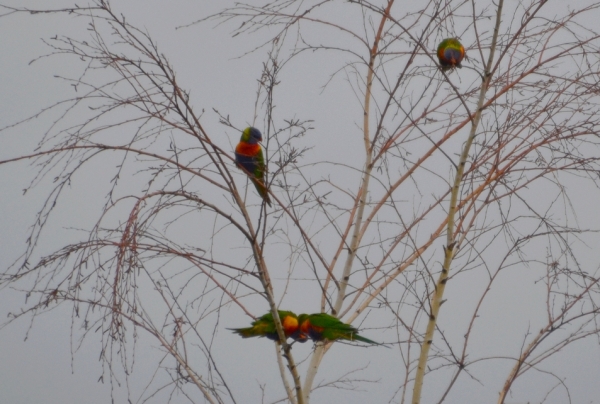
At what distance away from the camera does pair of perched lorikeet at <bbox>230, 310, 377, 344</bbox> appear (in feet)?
11.1

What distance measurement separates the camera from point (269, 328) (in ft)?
11.2

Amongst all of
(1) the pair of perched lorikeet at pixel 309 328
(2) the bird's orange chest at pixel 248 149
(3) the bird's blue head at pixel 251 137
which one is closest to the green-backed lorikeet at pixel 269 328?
(1) the pair of perched lorikeet at pixel 309 328

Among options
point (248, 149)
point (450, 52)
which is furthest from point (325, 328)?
point (450, 52)

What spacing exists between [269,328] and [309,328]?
191mm

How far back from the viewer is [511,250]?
10.6ft

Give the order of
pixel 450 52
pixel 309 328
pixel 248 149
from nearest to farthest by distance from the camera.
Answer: pixel 309 328, pixel 450 52, pixel 248 149

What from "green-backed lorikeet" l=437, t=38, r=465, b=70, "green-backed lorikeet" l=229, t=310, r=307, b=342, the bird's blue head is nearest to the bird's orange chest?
the bird's blue head

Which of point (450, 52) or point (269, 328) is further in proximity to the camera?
point (450, 52)

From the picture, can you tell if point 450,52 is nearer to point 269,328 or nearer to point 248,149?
point 248,149

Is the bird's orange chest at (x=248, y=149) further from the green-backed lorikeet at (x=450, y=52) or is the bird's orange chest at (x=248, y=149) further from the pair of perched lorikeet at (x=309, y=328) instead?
the pair of perched lorikeet at (x=309, y=328)

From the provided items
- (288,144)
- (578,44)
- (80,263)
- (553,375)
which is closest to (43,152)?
(80,263)

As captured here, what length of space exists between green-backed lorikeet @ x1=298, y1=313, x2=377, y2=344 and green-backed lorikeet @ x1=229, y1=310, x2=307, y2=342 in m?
0.04

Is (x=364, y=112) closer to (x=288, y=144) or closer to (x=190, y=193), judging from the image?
(x=288, y=144)

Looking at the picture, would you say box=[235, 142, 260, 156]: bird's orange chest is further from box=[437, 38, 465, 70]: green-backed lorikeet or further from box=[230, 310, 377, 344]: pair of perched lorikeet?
box=[230, 310, 377, 344]: pair of perched lorikeet
